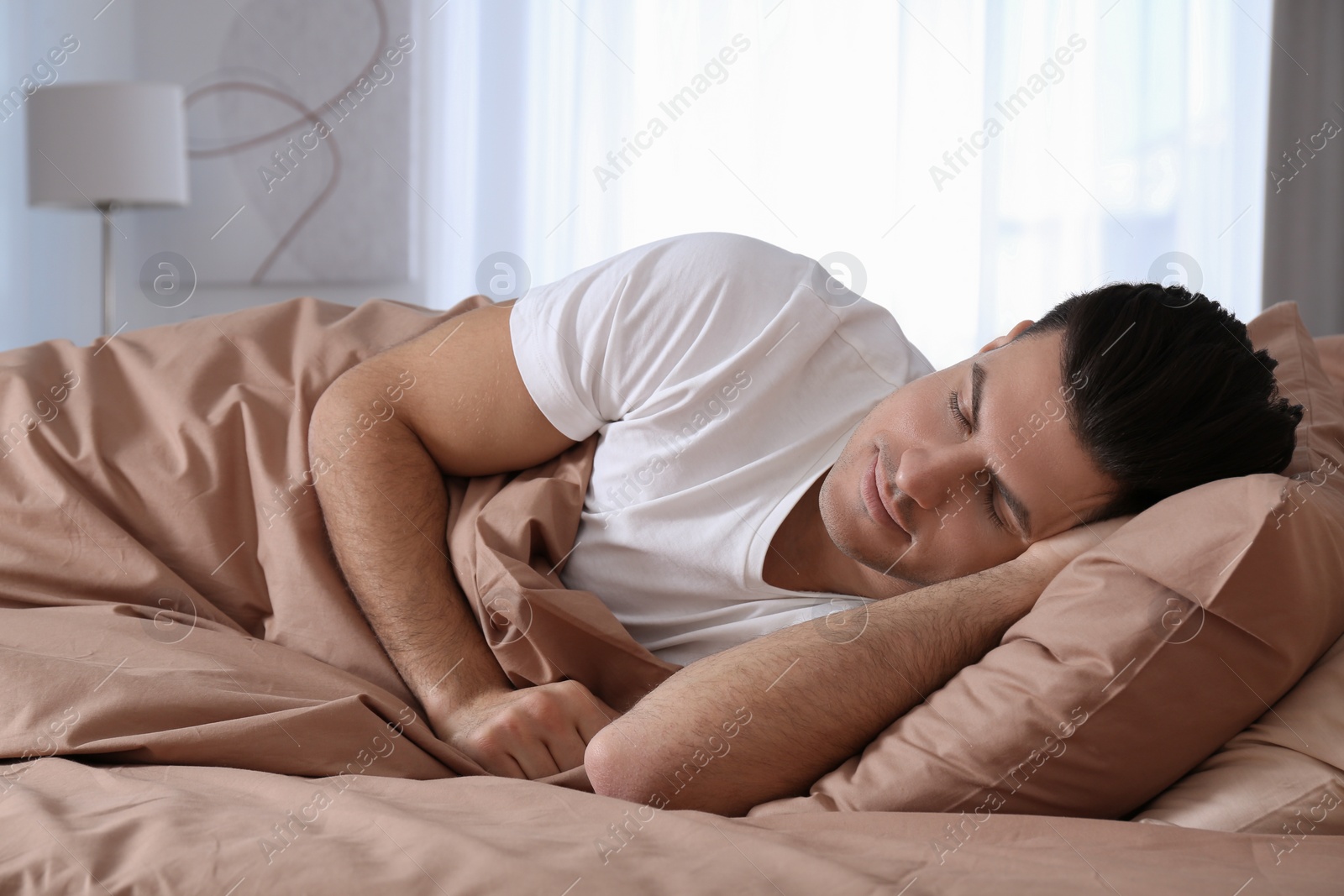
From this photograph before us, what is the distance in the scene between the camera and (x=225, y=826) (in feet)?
1.99

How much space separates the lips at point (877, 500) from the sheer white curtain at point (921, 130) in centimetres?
188

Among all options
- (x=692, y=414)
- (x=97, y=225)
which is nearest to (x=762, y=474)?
(x=692, y=414)

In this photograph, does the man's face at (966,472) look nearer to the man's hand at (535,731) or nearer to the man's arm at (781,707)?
the man's arm at (781,707)

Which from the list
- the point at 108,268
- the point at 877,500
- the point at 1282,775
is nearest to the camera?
the point at 1282,775

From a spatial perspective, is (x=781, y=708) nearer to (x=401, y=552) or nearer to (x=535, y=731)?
(x=535, y=731)

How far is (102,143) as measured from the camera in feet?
8.04

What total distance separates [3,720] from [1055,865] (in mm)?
726

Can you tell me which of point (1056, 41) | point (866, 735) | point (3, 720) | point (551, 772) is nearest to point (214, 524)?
point (3, 720)

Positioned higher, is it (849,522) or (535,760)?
(849,522)

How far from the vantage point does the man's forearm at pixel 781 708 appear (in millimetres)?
786

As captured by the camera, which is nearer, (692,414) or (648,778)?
(648,778)

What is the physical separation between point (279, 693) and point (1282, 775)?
761mm

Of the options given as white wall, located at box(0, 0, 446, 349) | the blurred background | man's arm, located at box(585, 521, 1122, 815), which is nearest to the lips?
man's arm, located at box(585, 521, 1122, 815)

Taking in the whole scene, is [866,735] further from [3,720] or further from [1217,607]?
[3,720]
